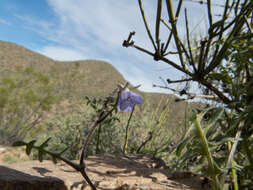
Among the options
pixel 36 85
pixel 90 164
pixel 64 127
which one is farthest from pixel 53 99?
pixel 90 164

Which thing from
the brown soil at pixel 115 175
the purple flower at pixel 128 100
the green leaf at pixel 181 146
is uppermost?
the purple flower at pixel 128 100

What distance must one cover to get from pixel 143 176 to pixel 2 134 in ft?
31.2

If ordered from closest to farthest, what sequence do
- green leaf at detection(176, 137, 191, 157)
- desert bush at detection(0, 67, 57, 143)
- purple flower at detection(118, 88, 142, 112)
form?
1. green leaf at detection(176, 137, 191, 157)
2. purple flower at detection(118, 88, 142, 112)
3. desert bush at detection(0, 67, 57, 143)

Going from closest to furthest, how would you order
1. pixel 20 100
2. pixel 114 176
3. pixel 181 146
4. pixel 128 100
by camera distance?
1. pixel 181 146
2. pixel 128 100
3. pixel 114 176
4. pixel 20 100

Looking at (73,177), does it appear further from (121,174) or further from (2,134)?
(2,134)

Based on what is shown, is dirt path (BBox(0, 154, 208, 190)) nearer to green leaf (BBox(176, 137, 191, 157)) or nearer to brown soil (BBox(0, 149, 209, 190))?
brown soil (BBox(0, 149, 209, 190))

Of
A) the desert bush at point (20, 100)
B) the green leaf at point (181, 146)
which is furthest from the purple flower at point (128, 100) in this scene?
the desert bush at point (20, 100)

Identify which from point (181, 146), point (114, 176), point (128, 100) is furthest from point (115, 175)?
point (181, 146)

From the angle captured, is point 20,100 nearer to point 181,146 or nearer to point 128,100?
point 128,100

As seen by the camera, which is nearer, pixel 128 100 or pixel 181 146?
pixel 181 146

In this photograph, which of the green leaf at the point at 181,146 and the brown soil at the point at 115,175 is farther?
the brown soil at the point at 115,175

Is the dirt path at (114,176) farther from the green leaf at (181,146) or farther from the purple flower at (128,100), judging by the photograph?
the green leaf at (181,146)

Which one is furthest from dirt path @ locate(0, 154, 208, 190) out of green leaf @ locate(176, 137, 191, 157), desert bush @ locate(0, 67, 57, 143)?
desert bush @ locate(0, 67, 57, 143)

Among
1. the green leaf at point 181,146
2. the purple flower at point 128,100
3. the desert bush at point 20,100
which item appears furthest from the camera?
the desert bush at point 20,100
